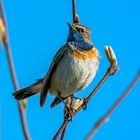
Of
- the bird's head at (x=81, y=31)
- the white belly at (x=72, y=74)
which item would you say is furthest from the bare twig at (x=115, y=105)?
the bird's head at (x=81, y=31)

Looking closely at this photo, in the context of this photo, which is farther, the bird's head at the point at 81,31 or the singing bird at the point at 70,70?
the bird's head at the point at 81,31

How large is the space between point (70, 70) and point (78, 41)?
0.85 m

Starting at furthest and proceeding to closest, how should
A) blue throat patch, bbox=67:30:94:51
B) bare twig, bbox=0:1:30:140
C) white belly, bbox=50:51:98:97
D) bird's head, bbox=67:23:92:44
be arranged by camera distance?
bird's head, bbox=67:23:92:44
blue throat patch, bbox=67:30:94:51
white belly, bbox=50:51:98:97
bare twig, bbox=0:1:30:140

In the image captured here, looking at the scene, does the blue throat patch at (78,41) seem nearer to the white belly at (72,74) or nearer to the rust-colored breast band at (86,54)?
the rust-colored breast band at (86,54)

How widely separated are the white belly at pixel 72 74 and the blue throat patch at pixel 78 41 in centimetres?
42

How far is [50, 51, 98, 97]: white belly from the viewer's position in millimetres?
6148

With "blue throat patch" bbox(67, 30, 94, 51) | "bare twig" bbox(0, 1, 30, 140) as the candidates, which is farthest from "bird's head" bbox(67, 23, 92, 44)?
"bare twig" bbox(0, 1, 30, 140)

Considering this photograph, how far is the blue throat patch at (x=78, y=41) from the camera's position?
6.68m

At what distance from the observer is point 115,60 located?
313 centimetres

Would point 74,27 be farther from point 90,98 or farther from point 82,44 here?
point 90,98

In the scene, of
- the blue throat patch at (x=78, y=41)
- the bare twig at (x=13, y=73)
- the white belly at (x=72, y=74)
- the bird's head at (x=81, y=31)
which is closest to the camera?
the bare twig at (x=13, y=73)

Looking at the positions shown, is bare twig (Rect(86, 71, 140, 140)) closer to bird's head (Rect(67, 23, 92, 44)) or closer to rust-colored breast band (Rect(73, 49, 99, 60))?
rust-colored breast band (Rect(73, 49, 99, 60))

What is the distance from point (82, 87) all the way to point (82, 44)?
759 millimetres

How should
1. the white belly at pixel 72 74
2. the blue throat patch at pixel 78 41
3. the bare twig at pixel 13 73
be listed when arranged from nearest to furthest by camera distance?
the bare twig at pixel 13 73, the white belly at pixel 72 74, the blue throat patch at pixel 78 41
